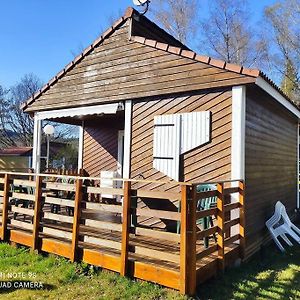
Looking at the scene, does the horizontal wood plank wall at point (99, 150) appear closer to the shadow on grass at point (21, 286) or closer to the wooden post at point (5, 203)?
the wooden post at point (5, 203)

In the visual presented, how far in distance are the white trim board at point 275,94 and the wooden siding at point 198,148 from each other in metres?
0.55

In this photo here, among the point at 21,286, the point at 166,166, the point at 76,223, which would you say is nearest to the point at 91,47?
the point at 166,166

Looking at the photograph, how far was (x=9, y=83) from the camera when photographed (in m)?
35.0

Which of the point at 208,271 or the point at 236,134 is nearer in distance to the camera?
the point at 208,271

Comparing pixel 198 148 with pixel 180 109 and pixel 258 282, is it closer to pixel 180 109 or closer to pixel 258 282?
pixel 180 109

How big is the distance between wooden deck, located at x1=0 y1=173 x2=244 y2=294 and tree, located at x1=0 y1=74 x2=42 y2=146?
2859cm

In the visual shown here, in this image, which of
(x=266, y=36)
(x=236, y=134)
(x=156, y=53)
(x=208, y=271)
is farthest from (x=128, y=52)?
(x=266, y=36)

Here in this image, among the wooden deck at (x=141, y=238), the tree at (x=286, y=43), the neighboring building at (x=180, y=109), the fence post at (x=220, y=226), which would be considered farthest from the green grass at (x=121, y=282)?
the tree at (x=286, y=43)

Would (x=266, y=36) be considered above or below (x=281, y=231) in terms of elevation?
above

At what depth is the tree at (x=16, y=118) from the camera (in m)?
32.9

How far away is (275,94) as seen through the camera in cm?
630

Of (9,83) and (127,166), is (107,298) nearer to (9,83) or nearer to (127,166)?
(127,166)

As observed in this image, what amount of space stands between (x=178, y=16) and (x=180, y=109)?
1597 cm

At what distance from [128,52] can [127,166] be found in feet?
7.91
